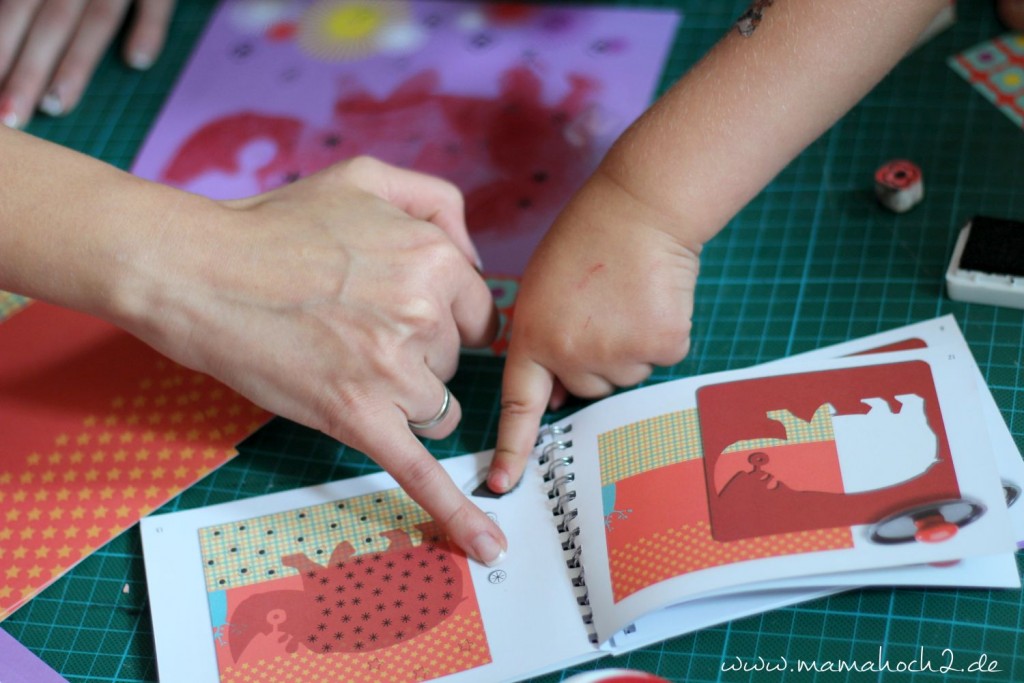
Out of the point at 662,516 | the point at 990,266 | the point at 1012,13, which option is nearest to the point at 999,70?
the point at 1012,13

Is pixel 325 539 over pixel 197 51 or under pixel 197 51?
under

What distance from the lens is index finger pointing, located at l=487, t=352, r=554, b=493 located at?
93 centimetres

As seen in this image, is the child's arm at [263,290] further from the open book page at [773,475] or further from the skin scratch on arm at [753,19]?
the skin scratch on arm at [753,19]

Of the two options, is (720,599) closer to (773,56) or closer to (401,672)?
(401,672)

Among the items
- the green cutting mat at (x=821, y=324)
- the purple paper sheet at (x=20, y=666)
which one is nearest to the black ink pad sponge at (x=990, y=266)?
the green cutting mat at (x=821, y=324)

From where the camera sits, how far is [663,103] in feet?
3.18

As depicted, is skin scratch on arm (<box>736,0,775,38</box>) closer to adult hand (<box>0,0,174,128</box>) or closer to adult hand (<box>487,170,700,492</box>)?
adult hand (<box>487,170,700,492</box>)

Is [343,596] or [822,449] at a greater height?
[822,449]

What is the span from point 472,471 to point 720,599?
0.77 ft

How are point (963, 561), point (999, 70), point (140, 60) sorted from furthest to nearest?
point (140, 60)
point (999, 70)
point (963, 561)

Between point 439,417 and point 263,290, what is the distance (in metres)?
0.18

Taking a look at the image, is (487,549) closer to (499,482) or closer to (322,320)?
(499,482)

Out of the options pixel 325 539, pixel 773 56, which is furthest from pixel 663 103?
pixel 325 539

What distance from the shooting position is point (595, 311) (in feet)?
3.05
